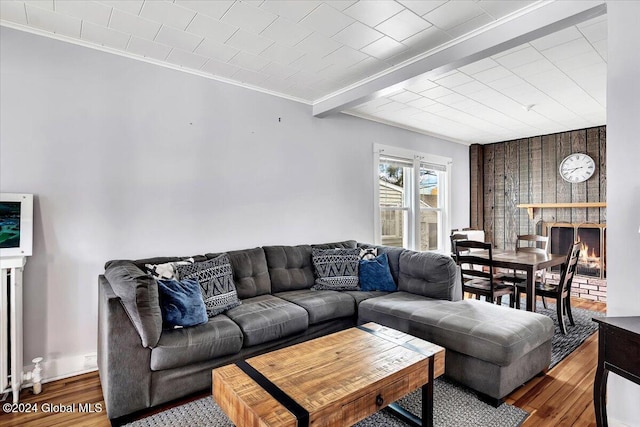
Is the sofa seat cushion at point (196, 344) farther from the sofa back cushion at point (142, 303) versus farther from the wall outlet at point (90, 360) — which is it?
the wall outlet at point (90, 360)

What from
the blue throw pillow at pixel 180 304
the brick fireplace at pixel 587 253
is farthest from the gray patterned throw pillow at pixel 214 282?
the brick fireplace at pixel 587 253

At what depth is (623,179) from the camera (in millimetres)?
1862

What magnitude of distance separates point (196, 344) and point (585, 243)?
221 inches

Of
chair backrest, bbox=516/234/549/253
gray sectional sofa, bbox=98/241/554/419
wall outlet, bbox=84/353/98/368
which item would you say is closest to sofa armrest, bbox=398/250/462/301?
gray sectional sofa, bbox=98/241/554/419

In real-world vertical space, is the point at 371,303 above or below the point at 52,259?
below

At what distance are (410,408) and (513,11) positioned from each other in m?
2.62

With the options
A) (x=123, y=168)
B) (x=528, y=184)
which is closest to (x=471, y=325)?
(x=123, y=168)

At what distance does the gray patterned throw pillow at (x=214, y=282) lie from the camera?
8.61 feet

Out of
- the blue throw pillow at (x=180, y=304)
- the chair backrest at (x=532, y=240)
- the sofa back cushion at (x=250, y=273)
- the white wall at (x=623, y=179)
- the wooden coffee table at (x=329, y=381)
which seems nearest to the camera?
the wooden coffee table at (x=329, y=381)

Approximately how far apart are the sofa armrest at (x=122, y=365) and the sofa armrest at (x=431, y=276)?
2.32 meters

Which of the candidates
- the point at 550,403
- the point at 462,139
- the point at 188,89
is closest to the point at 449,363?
the point at 550,403

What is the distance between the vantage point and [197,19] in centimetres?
232

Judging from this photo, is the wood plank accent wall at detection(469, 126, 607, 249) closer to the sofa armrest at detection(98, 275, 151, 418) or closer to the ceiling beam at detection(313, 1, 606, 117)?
the ceiling beam at detection(313, 1, 606, 117)

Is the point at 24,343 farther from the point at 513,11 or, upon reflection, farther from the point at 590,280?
the point at 590,280
